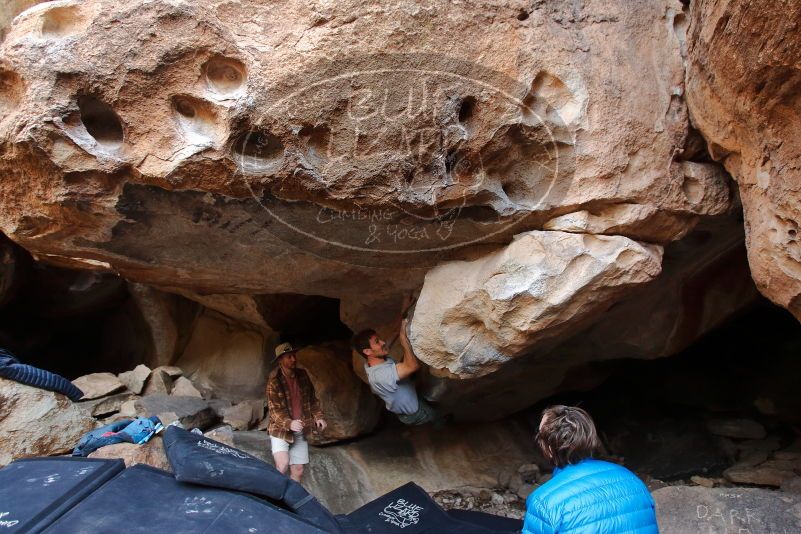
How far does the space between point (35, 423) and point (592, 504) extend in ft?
Result: 8.15

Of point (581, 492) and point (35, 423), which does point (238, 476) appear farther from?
point (35, 423)

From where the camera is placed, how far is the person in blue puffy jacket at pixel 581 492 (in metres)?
1.50

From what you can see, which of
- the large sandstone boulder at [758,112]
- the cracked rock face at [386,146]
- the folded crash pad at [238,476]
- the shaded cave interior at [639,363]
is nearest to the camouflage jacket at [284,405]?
the shaded cave interior at [639,363]

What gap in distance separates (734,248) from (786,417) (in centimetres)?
160

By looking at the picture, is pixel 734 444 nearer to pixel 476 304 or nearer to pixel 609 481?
pixel 476 304

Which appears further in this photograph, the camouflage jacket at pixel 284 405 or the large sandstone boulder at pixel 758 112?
the camouflage jacket at pixel 284 405

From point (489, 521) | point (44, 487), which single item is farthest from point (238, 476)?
point (489, 521)

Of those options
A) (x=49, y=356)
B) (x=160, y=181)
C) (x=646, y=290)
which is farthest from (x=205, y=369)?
(x=646, y=290)

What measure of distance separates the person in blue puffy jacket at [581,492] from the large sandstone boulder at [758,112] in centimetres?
98

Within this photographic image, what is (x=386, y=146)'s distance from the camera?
6.87 ft

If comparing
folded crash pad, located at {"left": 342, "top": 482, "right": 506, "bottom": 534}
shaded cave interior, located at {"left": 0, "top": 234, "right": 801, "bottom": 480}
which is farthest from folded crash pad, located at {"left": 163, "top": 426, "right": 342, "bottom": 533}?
shaded cave interior, located at {"left": 0, "top": 234, "right": 801, "bottom": 480}

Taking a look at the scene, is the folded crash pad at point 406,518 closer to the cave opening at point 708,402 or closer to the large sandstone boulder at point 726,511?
the large sandstone boulder at point 726,511

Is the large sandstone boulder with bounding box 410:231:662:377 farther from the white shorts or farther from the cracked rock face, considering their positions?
the white shorts

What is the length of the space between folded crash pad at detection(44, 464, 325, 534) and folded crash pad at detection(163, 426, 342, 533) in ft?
0.11
